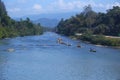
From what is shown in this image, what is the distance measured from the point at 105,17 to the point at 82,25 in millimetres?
19135

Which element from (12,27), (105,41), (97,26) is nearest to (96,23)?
(97,26)

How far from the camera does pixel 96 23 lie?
117000 mm

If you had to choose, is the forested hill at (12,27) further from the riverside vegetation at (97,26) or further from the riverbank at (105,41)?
the riverbank at (105,41)

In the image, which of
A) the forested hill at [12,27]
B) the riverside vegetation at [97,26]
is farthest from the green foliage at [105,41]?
the forested hill at [12,27]

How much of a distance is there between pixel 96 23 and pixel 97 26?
8.21m

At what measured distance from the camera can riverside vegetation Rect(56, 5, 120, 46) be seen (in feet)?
283

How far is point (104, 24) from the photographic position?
105875 millimetres

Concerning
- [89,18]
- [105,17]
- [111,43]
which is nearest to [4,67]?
[111,43]

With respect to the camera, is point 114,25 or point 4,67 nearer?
point 4,67

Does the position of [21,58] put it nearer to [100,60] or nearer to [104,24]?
[100,60]

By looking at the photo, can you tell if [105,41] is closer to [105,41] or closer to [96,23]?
[105,41]

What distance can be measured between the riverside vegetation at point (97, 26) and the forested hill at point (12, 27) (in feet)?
45.8

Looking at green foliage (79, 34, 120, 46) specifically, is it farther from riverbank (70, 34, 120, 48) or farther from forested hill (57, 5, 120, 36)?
forested hill (57, 5, 120, 36)

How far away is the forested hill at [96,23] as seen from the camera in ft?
333
